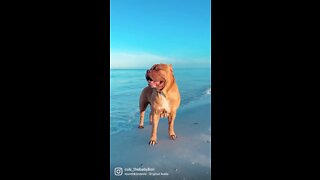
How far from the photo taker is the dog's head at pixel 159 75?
7.55ft

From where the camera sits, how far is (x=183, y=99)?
246cm

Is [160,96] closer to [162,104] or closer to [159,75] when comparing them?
[162,104]

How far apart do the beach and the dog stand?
7 cm

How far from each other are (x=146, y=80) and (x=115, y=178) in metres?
0.81

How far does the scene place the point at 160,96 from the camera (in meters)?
2.39

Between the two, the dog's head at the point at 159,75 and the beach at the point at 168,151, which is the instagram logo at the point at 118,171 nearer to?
the beach at the point at 168,151

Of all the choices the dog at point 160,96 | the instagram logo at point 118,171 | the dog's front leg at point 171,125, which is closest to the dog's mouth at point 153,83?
the dog at point 160,96

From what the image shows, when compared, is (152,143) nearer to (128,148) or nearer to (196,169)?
(128,148)

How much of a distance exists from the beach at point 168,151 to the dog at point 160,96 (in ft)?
0.23

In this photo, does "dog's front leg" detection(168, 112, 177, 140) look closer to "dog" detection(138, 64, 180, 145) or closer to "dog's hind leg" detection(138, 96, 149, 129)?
"dog" detection(138, 64, 180, 145)

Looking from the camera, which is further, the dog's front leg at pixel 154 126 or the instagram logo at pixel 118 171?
the dog's front leg at pixel 154 126

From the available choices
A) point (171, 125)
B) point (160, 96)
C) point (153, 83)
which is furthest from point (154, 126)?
point (153, 83)

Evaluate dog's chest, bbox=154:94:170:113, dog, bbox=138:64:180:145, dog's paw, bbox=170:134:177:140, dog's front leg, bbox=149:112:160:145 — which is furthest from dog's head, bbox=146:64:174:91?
dog's paw, bbox=170:134:177:140

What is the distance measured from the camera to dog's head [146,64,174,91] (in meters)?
2.30
